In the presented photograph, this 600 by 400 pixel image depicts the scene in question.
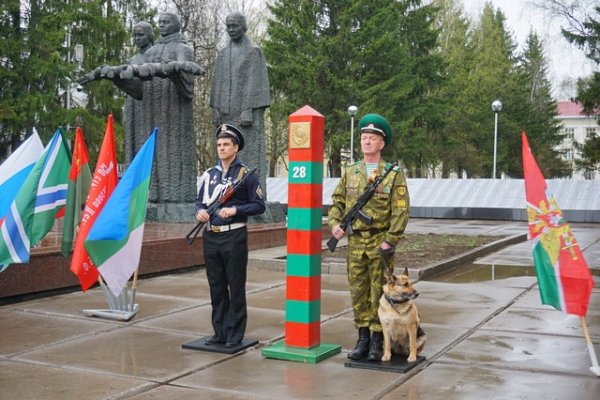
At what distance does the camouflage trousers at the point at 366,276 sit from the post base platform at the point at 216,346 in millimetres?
1020

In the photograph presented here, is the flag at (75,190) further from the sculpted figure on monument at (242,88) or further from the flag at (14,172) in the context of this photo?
the sculpted figure on monument at (242,88)

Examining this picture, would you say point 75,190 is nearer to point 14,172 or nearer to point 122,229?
point 14,172

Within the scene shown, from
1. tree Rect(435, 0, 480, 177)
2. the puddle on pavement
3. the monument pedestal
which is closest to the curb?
the puddle on pavement

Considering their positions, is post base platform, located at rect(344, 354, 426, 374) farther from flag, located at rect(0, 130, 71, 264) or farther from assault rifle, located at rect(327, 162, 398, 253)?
flag, located at rect(0, 130, 71, 264)

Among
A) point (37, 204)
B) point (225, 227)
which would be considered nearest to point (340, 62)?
point (37, 204)

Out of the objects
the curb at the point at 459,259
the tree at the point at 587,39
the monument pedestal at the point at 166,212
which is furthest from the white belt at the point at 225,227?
the tree at the point at 587,39

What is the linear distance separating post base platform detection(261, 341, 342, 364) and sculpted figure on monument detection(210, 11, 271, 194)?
8018 mm

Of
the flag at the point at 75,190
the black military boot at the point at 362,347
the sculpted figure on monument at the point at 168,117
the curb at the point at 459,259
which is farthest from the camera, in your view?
the sculpted figure on monument at the point at 168,117

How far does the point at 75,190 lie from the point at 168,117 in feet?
17.4

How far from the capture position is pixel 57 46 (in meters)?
28.8

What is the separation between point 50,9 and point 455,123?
28929mm

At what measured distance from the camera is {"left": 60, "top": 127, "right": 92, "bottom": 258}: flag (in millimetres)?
7715

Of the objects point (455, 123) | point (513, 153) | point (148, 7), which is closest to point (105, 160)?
point (148, 7)

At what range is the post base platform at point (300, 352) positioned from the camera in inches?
226
